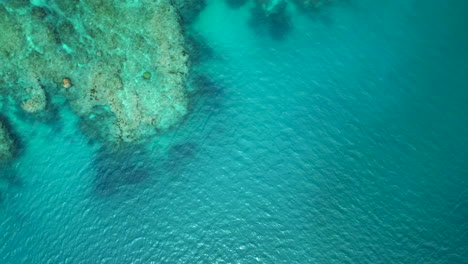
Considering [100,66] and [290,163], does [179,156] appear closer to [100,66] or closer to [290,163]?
[290,163]

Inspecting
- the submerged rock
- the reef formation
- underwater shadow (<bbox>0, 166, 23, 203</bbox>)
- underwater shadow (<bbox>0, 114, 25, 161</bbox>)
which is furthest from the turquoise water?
the reef formation

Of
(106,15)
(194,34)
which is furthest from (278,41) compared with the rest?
(106,15)

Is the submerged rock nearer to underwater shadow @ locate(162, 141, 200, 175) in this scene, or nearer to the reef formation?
the reef formation

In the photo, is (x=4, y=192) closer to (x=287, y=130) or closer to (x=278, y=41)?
(x=287, y=130)

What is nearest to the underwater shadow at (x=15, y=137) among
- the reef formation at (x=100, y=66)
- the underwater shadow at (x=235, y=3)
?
the reef formation at (x=100, y=66)

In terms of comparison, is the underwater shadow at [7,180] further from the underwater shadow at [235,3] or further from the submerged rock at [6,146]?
the underwater shadow at [235,3]
